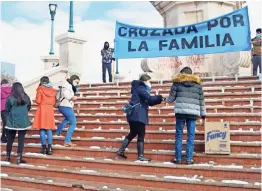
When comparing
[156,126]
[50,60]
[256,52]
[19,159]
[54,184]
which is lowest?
[54,184]

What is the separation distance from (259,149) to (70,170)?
3.10 meters

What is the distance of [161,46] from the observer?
33.9 feet

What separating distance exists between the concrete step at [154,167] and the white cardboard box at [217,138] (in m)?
0.25

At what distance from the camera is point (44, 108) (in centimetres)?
685

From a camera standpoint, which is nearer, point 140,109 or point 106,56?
point 140,109

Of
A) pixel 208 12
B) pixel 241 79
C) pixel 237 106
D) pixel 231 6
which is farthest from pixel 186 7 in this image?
pixel 237 106

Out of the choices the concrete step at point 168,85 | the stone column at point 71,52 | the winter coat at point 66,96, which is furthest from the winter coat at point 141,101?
the stone column at point 71,52

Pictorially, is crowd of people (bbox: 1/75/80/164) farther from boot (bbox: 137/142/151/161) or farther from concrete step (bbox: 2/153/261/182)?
boot (bbox: 137/142/151/161)

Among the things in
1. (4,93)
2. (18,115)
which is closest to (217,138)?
(18,115)

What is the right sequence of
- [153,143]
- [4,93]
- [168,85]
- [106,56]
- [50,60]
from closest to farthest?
1. [153,143]
2. [4,93]
3. [168,85]
4. [106,56]
5. [50,60]

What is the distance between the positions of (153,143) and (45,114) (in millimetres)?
2136

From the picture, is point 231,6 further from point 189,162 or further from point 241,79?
point 189,162

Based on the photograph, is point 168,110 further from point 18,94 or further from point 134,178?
point 18,94

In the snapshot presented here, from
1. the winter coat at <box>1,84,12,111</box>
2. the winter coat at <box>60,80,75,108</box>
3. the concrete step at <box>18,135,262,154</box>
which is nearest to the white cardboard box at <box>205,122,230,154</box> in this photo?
the concrete step at <box>18,135,262,154</box>
